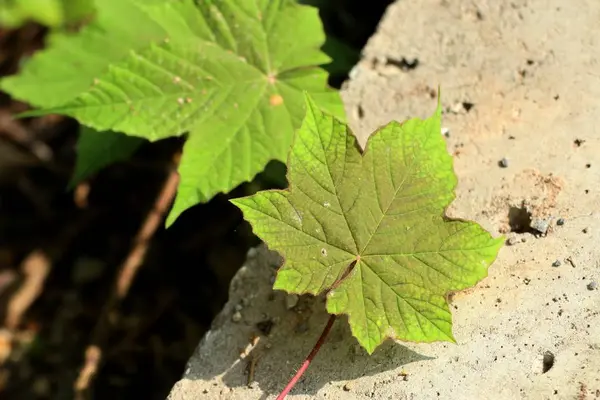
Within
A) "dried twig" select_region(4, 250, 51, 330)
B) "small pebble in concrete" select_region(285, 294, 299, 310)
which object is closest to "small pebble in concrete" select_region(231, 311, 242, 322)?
"small pebble in concrete" select_region(285, 294, 299, 310)

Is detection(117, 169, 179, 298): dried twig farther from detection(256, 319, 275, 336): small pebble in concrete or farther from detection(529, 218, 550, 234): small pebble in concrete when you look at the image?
detection(529, 218, 550, 234): small pebble in concrete

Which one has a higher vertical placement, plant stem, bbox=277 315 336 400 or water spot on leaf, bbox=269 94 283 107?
water spot on leaf, bbox=269 94 283 107

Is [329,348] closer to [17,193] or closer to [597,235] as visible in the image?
[597,235]

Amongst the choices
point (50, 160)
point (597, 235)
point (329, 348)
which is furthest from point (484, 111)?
point (50, 160)

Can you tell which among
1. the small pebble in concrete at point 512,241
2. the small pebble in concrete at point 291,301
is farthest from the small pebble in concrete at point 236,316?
the small pebble in concrete at point 512,241

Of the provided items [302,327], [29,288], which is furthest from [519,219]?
[29,288]

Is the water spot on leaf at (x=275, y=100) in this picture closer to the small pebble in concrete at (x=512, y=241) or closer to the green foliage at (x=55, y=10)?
the small pebble in concrete at (x=512, y=241)

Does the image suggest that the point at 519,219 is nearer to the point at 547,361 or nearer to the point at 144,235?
the point at 547,361
